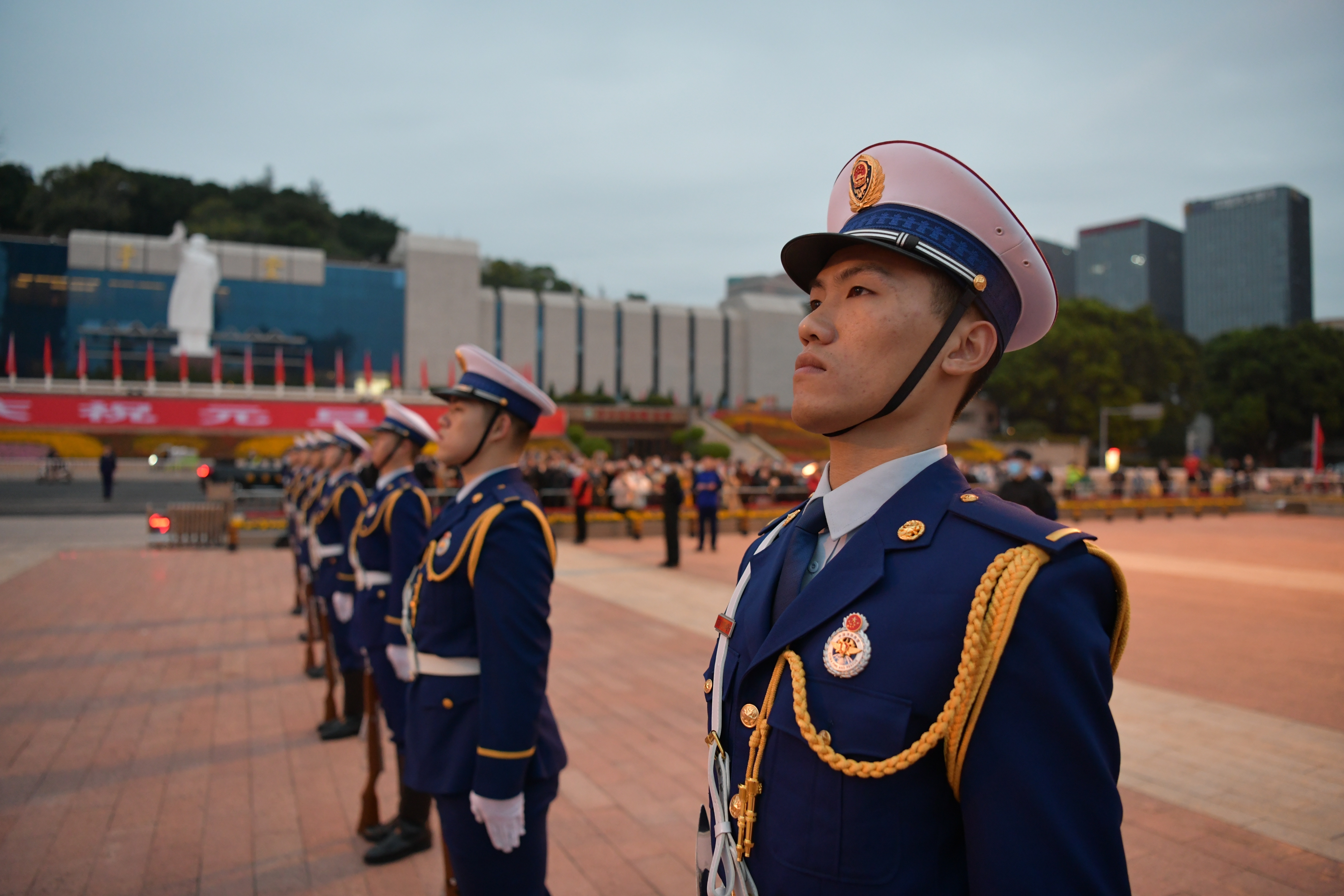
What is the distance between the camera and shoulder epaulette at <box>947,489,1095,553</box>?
1.10 meters

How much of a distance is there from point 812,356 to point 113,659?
8439mm

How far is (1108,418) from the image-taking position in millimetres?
53844

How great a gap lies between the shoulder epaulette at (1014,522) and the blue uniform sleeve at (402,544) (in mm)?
3037

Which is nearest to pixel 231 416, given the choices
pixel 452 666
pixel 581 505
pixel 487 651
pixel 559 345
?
pixel 559 345

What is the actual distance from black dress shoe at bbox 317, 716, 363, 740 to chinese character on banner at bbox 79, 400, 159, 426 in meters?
41.0

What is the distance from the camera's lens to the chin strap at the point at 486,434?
3164mm

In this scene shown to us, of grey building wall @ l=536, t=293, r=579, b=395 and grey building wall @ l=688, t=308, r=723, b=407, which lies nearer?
grey building wall @ l=536, t=293, r=579, b=395

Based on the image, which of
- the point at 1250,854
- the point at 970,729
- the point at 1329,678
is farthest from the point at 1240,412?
the point at 970,729

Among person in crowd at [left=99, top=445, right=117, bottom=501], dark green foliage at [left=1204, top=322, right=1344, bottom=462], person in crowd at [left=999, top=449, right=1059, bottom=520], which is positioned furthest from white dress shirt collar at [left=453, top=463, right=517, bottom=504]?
dark green foliage at [left=1204, top=322, right=1344, bottom=462]

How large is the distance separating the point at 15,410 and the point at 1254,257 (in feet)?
391

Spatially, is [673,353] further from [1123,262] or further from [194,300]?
[1123,262]

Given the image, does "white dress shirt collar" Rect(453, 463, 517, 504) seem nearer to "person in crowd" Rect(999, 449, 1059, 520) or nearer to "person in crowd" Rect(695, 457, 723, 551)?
"person in crowd" Rect(999, 449, 1059, 520)

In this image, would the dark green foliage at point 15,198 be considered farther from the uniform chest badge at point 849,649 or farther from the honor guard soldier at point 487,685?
the uniform chest badge at point 849,649

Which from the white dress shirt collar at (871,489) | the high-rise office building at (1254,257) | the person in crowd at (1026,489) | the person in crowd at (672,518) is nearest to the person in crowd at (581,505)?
the person in crowd at (672,518)
